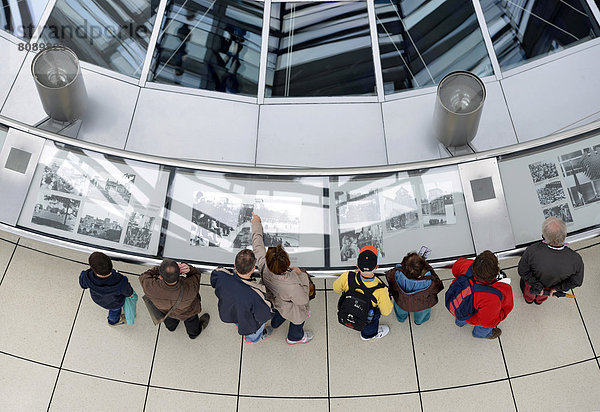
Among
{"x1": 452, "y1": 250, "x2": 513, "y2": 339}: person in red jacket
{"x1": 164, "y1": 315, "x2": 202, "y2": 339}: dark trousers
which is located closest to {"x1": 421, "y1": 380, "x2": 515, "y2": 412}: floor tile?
{"x1": 452, "y1": 250, "x2": 513, "y2": 339}: person in red jacket

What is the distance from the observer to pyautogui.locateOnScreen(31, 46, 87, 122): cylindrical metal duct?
9047 mm

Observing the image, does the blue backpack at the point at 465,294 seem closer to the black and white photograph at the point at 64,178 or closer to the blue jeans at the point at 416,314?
the blue jeans at the point at 416,314

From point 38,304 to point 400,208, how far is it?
4641 millimetres

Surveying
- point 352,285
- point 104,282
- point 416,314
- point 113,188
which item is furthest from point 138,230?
point 416,314

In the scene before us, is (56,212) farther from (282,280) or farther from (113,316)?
(282,280)

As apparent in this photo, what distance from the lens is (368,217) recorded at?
762 cm

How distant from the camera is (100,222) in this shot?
301 inches

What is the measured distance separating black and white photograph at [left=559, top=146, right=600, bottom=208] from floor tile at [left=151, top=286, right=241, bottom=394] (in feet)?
14.4

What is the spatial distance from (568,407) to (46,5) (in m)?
9.81

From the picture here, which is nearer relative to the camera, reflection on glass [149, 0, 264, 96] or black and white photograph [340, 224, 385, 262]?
black and white photograph [340, 224, 385, 262]

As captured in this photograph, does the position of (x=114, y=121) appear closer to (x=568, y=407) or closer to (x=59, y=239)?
(x=59, y=239)

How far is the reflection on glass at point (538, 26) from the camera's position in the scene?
10.2m

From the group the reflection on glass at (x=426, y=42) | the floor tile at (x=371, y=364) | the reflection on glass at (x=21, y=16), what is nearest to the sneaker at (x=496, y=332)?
the floor tile at (x=371, y=364)

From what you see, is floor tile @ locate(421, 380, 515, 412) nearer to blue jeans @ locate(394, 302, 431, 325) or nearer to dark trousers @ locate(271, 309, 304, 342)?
blue jeans @ locate(394, 302, 431, 325)
